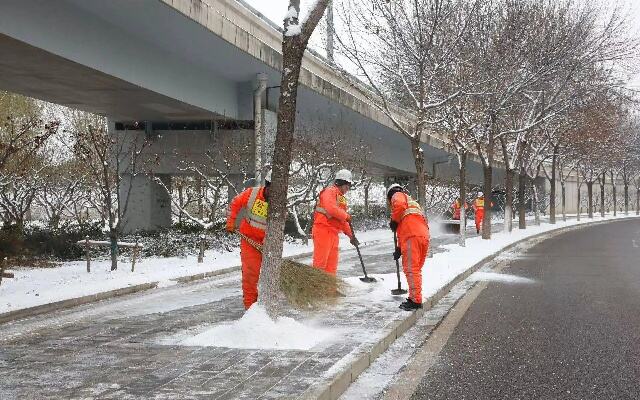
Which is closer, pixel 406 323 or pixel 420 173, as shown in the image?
pixel 406 323

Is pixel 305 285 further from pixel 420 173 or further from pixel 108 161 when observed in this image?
pixel 108 161

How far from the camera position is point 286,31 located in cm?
732

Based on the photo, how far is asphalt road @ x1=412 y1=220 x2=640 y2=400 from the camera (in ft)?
17.9

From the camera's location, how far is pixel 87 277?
43.9ft

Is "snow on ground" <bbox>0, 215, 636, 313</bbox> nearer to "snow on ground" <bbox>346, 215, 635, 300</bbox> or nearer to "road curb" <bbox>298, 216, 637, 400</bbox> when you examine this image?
"snow on ground" <bbox>346, 215, 635, 300</bbox>

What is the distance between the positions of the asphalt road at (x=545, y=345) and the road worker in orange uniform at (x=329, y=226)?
6.81 ft

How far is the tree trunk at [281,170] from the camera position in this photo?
7.06m

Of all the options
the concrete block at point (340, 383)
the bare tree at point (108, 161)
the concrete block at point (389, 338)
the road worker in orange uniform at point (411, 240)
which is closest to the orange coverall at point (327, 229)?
the road worker in orange uniform at point (411, 240)

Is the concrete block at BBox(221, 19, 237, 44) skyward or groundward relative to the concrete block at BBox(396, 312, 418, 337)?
skyward

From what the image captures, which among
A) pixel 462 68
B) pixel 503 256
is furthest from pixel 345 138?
pixel 503 256

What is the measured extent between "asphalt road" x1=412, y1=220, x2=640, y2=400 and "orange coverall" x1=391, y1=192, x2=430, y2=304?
75cm

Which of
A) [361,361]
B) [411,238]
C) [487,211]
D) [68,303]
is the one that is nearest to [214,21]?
[68,303]

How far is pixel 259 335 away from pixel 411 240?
9.19 ft

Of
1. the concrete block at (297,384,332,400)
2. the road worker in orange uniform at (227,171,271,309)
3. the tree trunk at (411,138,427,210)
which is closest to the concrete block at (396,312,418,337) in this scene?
the road worker in orange uniform at (227,171,271,309)
